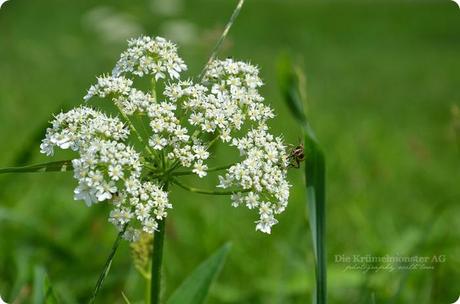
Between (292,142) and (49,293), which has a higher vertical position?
(292,142)

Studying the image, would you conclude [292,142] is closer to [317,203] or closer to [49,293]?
[49,293]

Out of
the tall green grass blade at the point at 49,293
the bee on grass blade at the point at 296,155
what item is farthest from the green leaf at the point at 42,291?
the bee on grass blade at the point at 296,155

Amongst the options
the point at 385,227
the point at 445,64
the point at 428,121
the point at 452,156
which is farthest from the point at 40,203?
the point at 445,64

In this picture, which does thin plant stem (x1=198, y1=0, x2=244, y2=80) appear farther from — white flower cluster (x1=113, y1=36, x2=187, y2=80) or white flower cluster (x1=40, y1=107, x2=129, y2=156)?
white flower cluster (x1=40, y1=107, x2=129, y2=156)

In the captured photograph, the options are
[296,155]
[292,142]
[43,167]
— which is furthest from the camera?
[292,142]

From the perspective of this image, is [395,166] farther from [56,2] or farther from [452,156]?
[56,2]

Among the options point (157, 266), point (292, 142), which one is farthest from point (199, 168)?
point (292, 142)
